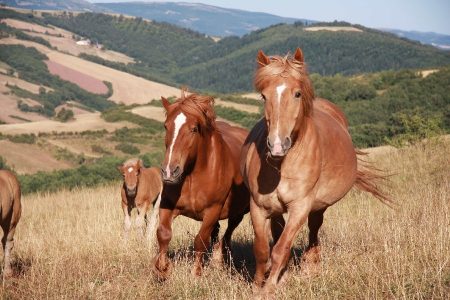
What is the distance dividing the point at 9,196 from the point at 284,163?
15.0 feet

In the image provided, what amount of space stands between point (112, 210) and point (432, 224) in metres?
9.44

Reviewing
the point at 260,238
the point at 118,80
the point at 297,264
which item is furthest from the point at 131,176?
the point at 118,80

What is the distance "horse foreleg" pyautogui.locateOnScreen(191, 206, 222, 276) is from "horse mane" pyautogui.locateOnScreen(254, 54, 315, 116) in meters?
1.93

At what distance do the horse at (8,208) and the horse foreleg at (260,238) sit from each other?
3793 mm

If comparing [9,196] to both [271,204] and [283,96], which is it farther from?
[283,96]

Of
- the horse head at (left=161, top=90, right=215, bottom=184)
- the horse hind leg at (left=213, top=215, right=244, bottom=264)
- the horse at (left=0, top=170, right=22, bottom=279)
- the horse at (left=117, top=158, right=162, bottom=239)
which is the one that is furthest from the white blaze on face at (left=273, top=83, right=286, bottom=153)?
the horse at (left=117, top=158, right=162, bottom=239)

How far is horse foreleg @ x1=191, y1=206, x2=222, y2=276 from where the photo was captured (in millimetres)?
7082

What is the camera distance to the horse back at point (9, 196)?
8555mm

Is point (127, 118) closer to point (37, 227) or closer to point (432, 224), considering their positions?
point (37, 227)

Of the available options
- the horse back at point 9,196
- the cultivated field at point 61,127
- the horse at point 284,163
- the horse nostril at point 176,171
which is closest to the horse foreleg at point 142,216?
the horse back at point 9,196

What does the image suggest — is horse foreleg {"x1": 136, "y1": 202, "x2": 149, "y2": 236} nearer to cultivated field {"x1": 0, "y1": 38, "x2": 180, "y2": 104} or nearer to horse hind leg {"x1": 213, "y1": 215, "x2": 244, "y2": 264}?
horse hind leg {"x1": 213, "y1": 215, "x2": 244, "y2": 264}

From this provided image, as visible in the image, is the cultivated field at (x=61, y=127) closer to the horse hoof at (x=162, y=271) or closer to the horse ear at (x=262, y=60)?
the horse hoof at (x=162, y=271)

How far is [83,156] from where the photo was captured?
177 ft

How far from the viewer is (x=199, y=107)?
→ 698cm
